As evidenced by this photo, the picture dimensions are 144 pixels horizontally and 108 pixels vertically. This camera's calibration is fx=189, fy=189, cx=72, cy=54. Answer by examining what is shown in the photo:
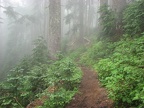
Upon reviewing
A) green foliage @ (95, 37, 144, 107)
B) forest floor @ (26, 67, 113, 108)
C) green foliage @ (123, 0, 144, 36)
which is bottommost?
forest floor @ (26, 67, 113, 108)

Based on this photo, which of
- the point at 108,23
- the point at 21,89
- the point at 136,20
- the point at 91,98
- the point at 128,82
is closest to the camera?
the point at 128,82

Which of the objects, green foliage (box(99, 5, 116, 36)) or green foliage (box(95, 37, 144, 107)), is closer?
green foliage (box(95, 37, 144, 107))

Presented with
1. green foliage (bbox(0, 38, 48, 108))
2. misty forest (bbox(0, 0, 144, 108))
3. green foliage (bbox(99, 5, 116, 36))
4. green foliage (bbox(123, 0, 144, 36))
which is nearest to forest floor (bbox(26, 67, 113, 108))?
misty forest (bbox(0, 0, 144, 108))

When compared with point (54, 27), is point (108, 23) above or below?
below

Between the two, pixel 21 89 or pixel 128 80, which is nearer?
pixel 128 80

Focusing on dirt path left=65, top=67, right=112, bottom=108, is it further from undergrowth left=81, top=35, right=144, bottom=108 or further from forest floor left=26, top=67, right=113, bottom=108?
undergrowth left=81, top=35, right=144, bottom=108

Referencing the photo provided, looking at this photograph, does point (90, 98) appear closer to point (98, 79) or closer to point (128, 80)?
point (128, 80)

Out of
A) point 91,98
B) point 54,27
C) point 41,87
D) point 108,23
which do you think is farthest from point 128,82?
point 54,27

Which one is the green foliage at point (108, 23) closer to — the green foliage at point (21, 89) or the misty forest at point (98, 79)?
the misty forest at point (98, 79)

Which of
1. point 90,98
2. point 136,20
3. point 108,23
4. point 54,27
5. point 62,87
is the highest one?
point 54,27

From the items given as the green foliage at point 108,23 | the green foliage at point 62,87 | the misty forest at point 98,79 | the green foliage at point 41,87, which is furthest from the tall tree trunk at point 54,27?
the green foliage at point 62,87

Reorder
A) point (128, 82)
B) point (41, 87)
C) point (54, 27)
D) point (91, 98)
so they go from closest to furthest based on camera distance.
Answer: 1. point (128, 82)
2. point (91, 98)
3. point (41, 87)
4. point (54, 27)

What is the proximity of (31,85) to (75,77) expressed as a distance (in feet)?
6.35

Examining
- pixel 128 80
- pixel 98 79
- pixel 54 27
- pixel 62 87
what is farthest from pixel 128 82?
pixel 54 27
